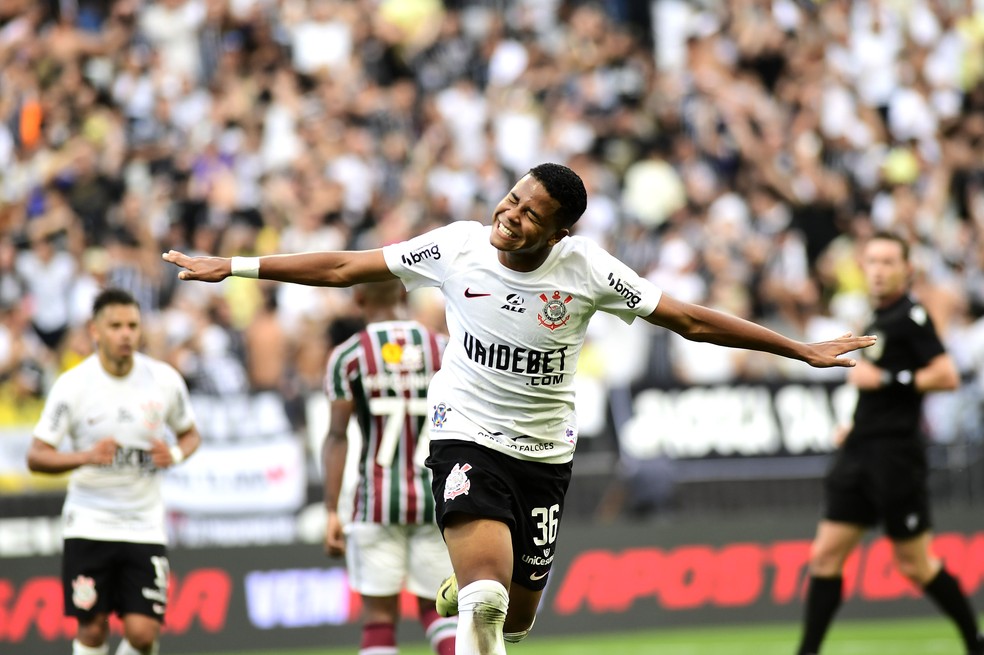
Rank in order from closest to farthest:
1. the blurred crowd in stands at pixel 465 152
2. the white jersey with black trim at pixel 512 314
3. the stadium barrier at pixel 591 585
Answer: the white jersey with black trim at pixel 512 314, the stadium barrier at pixel 591 585, the blurred crowd in stands at pixel 465 152

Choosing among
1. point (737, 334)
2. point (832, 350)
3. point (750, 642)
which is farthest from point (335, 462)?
point (750, 642)

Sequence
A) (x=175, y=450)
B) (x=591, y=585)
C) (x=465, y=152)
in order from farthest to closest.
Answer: (x=465, y=152), (x=591, y=585), (x=175, y=450)

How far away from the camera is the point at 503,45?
21016 mm

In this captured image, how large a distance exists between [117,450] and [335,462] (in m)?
1.33

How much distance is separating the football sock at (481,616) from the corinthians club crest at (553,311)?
1186mm

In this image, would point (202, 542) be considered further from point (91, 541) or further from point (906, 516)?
point (906, 516)

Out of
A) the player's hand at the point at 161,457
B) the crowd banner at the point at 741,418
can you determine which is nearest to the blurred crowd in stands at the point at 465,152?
the crowd banner at the point at 741,418

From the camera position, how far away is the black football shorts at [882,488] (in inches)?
389

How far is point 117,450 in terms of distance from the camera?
Result: 8594 mm

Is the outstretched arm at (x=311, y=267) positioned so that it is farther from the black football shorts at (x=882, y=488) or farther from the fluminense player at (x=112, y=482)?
the black football shorts at (x=882, y=488)

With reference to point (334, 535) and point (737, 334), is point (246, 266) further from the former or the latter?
point (334, 535)

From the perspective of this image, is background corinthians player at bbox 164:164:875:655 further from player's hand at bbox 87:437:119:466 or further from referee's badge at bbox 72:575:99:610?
referee's badge at bbox 72:575:99:610

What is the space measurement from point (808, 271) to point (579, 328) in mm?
13371

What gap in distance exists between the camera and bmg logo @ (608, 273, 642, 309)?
670 centimetres
